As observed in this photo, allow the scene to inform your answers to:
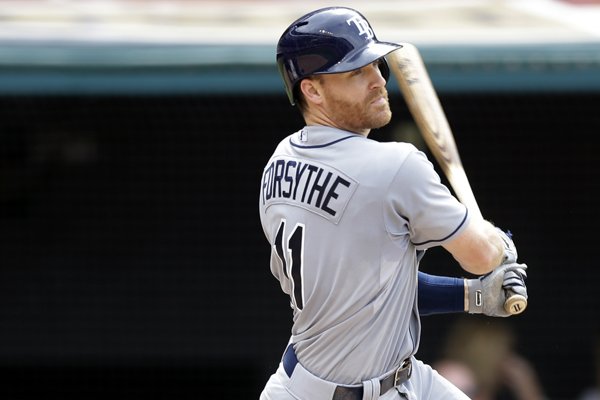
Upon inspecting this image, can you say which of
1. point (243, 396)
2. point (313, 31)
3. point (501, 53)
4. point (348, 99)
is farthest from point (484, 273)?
point (243, 396)

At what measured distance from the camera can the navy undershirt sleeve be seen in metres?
2.76

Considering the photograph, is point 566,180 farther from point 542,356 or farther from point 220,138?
point 220,138

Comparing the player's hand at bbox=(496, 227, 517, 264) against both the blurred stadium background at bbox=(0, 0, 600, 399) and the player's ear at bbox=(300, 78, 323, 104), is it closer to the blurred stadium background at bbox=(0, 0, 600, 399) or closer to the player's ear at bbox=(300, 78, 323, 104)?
the player's ear at bbox=(300, 78, 323, 104)

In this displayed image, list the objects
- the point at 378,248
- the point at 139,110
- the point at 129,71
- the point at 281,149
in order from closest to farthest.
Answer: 1. the point at 378,248
2. the point at 281,149
3. the point at 129,71
4. the point at 139,110

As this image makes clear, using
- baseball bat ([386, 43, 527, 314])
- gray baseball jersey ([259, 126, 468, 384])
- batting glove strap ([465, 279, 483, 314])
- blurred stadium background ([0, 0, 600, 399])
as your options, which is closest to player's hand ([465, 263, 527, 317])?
batting glove strap ([465, 279, 483, 314])

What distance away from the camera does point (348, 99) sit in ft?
8.66

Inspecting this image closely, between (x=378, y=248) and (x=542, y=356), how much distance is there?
13.4 ft

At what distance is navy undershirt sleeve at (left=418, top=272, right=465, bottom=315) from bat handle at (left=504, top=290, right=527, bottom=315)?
0.37 feet

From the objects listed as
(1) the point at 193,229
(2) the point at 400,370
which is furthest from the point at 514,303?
(1) the point at 193,229

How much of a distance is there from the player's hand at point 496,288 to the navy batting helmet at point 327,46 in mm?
549

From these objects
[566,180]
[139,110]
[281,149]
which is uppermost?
[281,149]

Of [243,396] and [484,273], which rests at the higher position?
[484,273]

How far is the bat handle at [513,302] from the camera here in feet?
8.73

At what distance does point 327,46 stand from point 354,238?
16.7 inches
